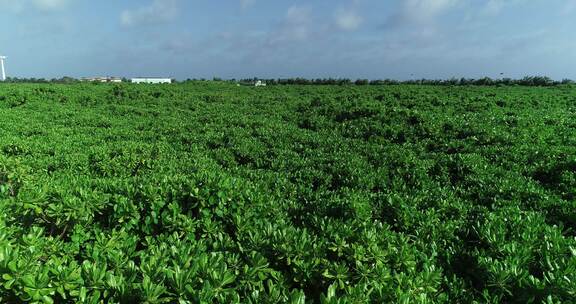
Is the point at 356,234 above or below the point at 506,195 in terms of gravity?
above

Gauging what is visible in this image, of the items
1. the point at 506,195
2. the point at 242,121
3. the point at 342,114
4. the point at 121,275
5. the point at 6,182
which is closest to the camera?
the point at 121,275

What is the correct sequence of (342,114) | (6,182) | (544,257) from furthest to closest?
(342,114)
(6,182)
(544,257)

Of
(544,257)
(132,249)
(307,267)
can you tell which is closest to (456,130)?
(544,257)

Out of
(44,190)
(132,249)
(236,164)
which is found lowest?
(236,164)

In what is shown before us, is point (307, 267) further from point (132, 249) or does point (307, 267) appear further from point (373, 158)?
point (373, 158)

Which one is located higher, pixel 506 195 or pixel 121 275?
pixel 121 275

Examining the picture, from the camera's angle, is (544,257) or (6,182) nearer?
(544,257)

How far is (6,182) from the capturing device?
5.55 meters

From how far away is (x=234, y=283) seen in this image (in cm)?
292

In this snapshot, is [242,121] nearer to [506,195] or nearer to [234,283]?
[506,195]

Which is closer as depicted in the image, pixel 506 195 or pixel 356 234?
pixel 356 234

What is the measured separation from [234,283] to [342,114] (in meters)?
13.7

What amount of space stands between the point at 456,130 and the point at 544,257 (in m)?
8.74

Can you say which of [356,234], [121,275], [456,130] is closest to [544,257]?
[356,234]
